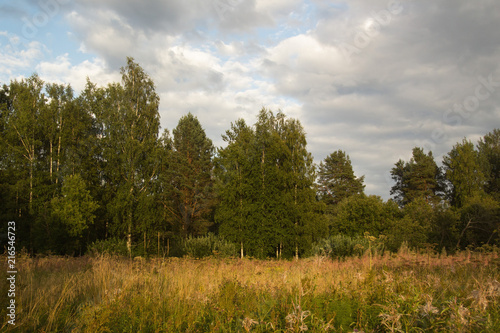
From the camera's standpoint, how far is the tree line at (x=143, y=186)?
79.1 feet

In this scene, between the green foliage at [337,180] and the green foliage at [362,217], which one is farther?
the green foliage at [337,180]

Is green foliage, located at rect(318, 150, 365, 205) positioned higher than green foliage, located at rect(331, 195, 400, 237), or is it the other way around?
green foliage, located at rect(318, 150, 365, 205)

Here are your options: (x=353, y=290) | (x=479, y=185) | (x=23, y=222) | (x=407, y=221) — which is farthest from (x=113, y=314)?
(x=479, y=185)

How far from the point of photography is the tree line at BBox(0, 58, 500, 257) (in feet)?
79.1

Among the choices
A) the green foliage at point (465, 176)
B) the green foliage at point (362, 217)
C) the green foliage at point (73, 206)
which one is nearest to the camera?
the green foliage at point (73, 206)

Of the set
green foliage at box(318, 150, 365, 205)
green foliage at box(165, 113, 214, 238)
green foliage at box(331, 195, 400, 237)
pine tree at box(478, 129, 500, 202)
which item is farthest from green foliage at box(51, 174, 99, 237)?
pine tree at box(478, 129, 500, 202)

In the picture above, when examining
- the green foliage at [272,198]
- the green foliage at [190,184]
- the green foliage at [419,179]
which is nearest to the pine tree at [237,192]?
the green foliage at [272,198]

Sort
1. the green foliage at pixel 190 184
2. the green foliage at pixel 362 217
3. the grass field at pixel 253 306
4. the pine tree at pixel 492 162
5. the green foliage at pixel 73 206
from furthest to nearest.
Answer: the pine tree at pixel 492 162
the green foliage at pixel 190 184
the green foliage at pixel 362 217
the green foliage at pixel 73 206
the grass field at pixel 253 306

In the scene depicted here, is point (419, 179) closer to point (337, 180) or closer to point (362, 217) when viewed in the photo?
point (337, 180)

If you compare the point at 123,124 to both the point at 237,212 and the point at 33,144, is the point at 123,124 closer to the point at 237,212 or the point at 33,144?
the point at 33,144

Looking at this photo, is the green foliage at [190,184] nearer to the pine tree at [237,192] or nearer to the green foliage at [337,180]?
the pine tree at [237,192]

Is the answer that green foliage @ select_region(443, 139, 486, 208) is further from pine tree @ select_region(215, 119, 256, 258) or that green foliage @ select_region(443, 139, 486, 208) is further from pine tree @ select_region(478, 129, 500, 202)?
pine tree @ select_region(215, 119, 256, 258)

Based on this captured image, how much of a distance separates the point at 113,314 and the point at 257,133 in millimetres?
24181

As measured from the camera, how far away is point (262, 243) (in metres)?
24.1
